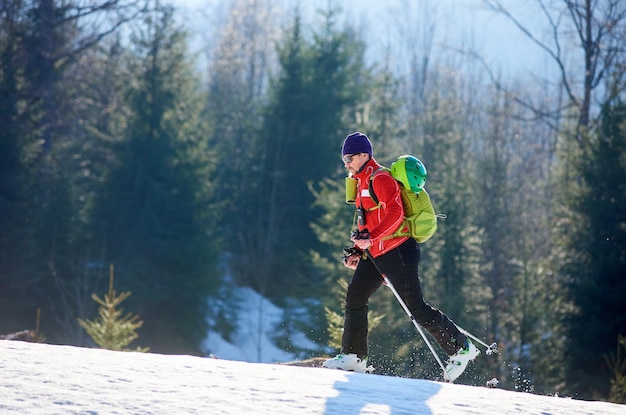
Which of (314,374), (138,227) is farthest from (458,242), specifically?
(314,374)

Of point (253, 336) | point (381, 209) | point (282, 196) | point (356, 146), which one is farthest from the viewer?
point (282, 196)

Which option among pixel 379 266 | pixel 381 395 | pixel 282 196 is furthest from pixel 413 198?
pixel 282 196

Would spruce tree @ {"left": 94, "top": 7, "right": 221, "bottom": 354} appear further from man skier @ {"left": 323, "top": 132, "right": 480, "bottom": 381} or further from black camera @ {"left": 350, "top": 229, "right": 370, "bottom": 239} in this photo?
black camera @ {"left": 350, "top": 229, "right": 370, "bottom": 239}

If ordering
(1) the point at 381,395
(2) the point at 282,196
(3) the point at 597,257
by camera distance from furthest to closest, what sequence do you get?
(2) the point at 282,196 < (3) the point at 597,257 < (1) the point at 381,395

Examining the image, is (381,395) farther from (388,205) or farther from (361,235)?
(388,205)

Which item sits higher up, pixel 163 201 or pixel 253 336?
pixel 163 201

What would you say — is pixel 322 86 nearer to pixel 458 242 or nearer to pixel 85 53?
pixel 85 53

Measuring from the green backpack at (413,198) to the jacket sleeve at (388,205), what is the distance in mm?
75

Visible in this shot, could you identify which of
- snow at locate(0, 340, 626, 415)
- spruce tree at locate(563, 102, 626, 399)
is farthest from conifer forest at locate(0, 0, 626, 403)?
snow at locate(0, 340, 626, 415)

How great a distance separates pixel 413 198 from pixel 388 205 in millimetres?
290

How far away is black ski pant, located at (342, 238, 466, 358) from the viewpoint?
623 centimetres

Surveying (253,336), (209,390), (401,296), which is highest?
(401,296)

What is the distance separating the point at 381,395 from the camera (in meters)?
4.97

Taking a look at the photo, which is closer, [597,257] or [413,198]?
[413,198]
